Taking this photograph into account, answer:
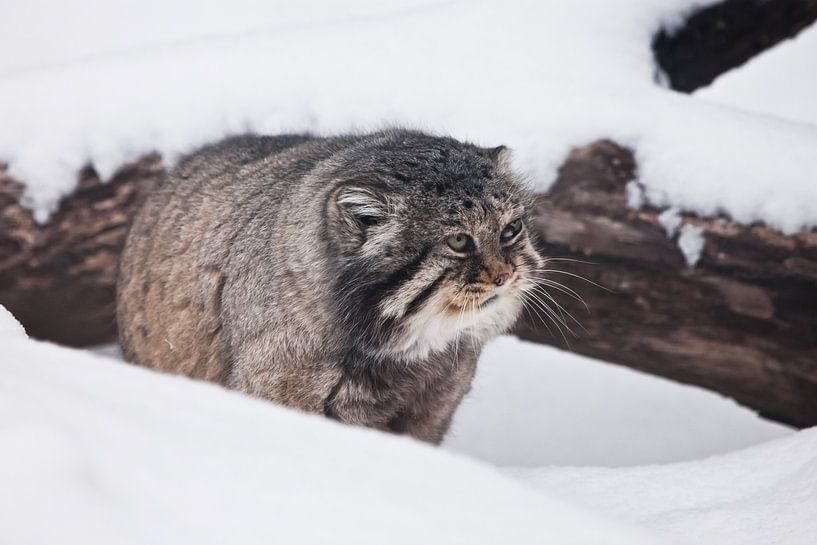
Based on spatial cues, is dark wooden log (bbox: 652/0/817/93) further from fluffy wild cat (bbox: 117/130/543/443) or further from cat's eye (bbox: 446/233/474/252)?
cat's eye (bbox: 446/233/474/252)

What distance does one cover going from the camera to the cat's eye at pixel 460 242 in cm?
380

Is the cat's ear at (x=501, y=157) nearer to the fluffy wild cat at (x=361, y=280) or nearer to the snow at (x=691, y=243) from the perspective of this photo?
the fluffy wild cat at (x=361, y=280)

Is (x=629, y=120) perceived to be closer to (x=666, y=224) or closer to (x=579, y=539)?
(x=666, y=224)

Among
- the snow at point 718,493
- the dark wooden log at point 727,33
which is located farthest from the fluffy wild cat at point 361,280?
the dark wooden log at point 727,33

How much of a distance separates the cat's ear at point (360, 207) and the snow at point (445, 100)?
1.74m

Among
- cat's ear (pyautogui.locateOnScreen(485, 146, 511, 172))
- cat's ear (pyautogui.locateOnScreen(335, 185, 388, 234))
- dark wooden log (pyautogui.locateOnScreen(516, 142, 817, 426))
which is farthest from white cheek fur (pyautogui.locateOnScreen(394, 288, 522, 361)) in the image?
dark wooden log (pyautogui.locateOnScreen(516, 142, 817, 426))

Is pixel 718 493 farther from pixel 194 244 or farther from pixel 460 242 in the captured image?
pixel 194 244

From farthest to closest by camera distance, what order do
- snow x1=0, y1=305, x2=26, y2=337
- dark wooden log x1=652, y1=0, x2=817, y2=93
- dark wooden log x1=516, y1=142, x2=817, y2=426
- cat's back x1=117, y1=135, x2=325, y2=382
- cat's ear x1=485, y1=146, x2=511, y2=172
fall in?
1. dark wooden log x1=652, y1=0, x2=817, y2=93
2. dark wooden log x1=516, y1=142, x2=817, y2=426
3. cat's back x1=117, y1=135, x2=325, y2=382
4. cat's ear x1=485, y1=146, x2=511, y2=172
5. snow x1=0, y1=305, x2=26, y2=337

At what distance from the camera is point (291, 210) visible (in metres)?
4.29

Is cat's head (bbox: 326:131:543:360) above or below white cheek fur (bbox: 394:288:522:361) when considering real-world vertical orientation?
above

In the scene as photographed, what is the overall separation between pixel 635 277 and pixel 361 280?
2.05 meters

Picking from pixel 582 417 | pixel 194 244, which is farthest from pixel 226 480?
pixel 582 417

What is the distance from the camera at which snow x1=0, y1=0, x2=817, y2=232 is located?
17.3 feet

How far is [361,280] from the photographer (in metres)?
3.88
